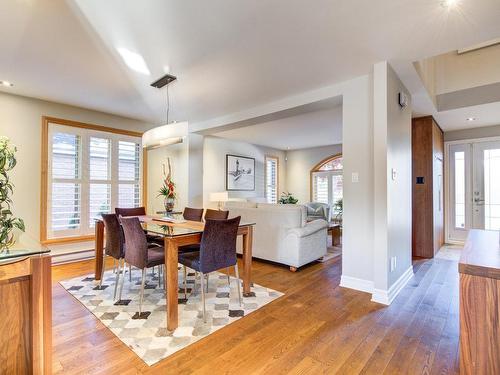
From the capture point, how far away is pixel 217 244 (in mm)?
2436

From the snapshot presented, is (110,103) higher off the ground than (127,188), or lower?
higher

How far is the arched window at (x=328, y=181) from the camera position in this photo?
790cm

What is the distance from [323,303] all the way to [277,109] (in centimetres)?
264

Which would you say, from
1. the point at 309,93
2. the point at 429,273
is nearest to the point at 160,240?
the point at 309,93

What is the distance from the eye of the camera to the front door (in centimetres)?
504

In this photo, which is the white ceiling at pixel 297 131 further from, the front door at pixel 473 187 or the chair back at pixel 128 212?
the chair back at pixel 128 212

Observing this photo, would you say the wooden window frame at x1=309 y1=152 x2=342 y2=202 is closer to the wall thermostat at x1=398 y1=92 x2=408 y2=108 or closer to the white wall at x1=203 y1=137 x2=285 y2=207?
the white wall at x1=203 y1=137 x2=285 y2=207

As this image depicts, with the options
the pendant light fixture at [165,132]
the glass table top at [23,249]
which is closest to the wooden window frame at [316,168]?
the pendant light fixture at [165,132]

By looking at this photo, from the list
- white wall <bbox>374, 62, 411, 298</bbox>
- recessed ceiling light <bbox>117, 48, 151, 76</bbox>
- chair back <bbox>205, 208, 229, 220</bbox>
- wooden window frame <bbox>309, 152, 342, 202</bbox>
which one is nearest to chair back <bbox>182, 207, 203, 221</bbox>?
chair back <bbox>205, 208, 229, 220</bbox>

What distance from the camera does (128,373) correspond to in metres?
1.68

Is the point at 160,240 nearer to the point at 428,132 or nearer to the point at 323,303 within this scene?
the point at 323,303

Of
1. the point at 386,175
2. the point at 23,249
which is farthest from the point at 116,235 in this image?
the point at 386,175

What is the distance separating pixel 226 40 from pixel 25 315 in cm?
238

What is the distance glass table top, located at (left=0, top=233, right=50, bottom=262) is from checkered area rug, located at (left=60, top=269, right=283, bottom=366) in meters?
1.04
